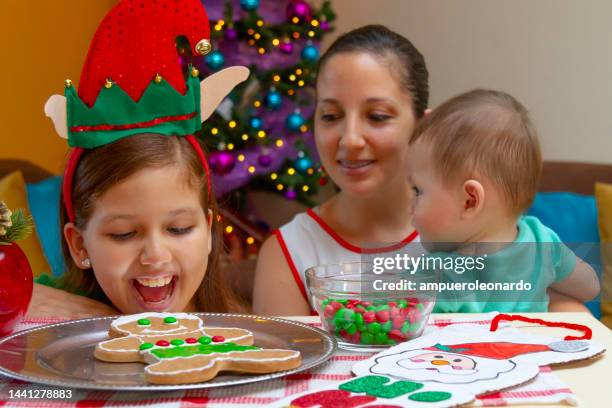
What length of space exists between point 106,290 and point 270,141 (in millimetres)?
2281

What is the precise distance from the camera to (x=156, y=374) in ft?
2.78

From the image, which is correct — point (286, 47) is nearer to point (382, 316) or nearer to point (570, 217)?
point (570, 217)

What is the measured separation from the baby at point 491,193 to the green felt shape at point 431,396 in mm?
814

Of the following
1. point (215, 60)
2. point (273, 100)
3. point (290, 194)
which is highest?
point (215, 60)

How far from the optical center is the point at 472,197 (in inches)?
65.4

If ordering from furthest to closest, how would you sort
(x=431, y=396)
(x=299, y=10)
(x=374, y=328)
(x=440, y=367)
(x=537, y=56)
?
1. (x=537, y=56)
2. (x=299, y=10)
3. (x=374, y=328)
4. (x=440, y=367)
5. (x=431, y=396)

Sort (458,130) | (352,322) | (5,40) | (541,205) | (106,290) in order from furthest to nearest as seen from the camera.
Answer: (5,40) → (541,205) → (458,130) → (106,290) → (352,322)

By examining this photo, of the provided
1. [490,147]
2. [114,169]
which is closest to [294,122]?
[490,147]

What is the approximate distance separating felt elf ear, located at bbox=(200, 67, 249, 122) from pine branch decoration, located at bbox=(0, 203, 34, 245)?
0.36 m

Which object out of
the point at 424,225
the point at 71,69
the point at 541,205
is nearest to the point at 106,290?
the point at 424,225

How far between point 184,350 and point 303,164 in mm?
2745

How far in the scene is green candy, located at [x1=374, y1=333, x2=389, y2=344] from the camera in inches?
42.0

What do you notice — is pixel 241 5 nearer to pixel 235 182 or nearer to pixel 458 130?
pixel 235 182

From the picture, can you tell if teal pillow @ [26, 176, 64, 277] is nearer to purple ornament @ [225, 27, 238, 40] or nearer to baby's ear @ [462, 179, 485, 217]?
purple ornament @ [225, 27, 238, 40]
